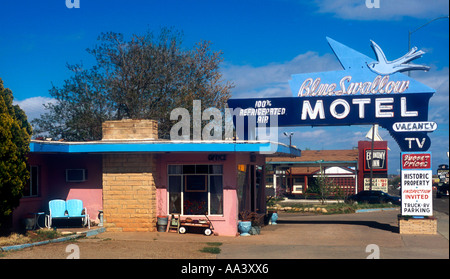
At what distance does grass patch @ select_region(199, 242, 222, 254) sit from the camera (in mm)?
14359

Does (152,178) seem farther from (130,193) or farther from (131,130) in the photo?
(131,130)

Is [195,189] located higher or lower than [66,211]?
higher

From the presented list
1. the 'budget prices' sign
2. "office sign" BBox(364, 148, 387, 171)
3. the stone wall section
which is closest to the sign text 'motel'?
the 'budget prices' sign

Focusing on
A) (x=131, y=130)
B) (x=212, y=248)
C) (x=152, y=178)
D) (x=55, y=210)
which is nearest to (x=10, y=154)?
(x=55, y=210)

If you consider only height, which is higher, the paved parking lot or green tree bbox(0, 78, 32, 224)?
green tree bbox(0, 78, 32, 224)

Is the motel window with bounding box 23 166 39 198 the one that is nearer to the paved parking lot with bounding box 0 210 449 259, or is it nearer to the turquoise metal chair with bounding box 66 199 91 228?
the turquoise metal chair with bounding box 66 199 91 228

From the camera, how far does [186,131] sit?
33594 mm

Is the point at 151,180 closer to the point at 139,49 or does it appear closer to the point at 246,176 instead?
the point at 246,176

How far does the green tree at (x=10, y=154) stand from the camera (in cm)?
1477

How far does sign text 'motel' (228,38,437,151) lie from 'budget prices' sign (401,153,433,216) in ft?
1.49

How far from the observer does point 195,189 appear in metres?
18.5

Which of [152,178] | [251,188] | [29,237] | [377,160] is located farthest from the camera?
[377,160]

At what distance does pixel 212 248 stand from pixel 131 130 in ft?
20.4
